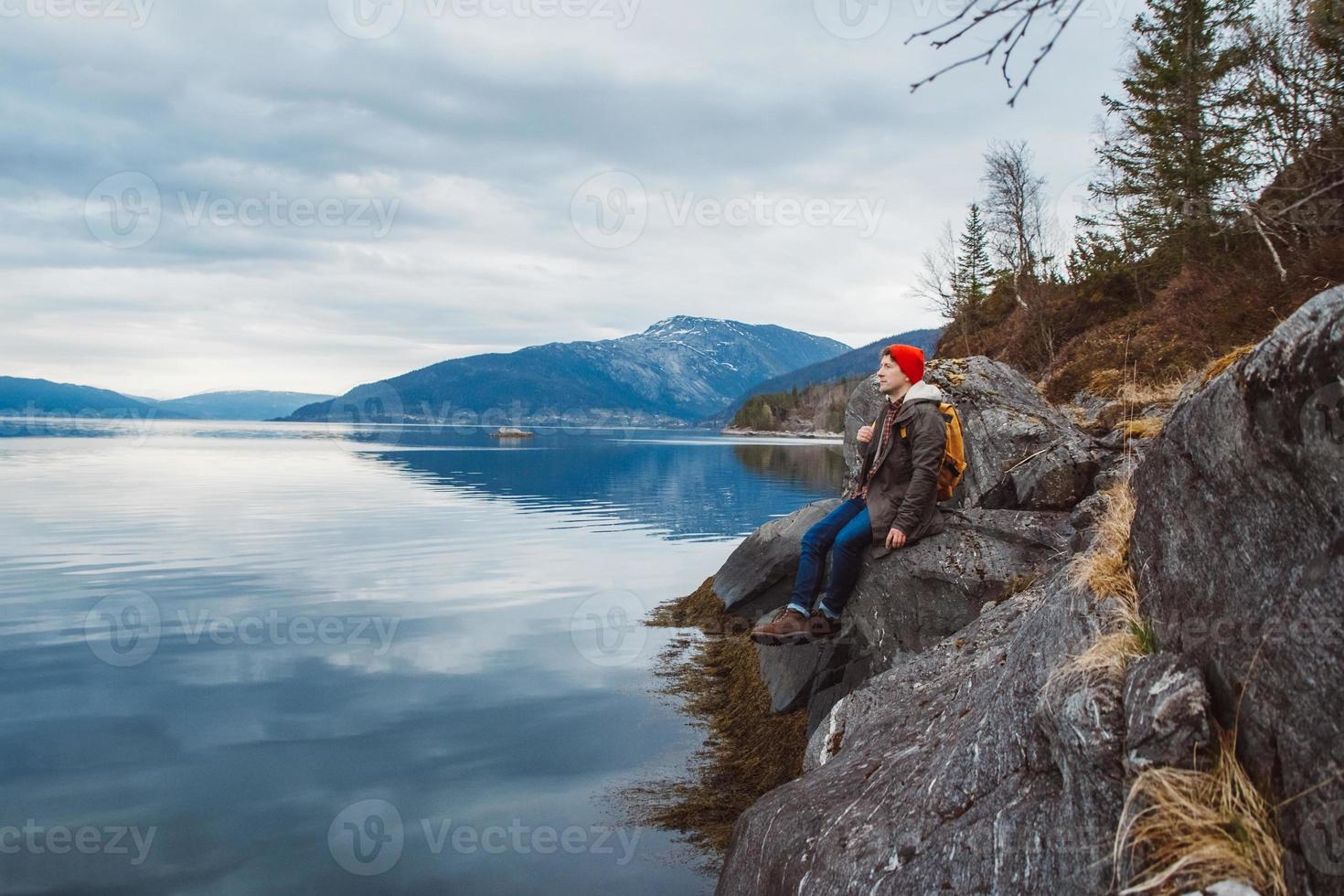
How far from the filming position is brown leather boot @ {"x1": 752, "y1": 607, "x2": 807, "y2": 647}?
30.7 ft

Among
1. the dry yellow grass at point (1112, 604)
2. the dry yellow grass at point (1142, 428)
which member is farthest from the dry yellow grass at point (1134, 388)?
the dry yellow grass at point (1112, 604)

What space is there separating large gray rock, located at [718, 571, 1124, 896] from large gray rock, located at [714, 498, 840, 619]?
8.73 metres

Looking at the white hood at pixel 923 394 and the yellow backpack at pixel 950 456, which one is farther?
the yellow backpack at pixel 950 456

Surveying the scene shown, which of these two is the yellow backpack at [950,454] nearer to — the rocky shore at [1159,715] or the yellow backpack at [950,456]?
the yellow backpack at [950,456]

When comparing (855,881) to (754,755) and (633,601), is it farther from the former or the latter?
(633,601)

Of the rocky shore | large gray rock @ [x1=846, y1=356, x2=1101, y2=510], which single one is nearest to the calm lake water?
the rocky shore

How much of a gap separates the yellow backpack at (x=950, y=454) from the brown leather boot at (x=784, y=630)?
2.30 meters

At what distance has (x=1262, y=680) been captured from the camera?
3.44 metres

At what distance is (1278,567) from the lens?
3.62 metres

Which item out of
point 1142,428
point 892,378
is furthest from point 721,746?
point 1142,428

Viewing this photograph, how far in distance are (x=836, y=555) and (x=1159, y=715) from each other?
582 cm

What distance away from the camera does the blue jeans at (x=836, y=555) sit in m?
9.41

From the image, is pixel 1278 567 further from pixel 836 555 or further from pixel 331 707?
pixel 331 707

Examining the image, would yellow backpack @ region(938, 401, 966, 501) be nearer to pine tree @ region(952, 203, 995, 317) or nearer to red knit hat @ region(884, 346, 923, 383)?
red knit hat @ region(884, 346, 923, 383)
